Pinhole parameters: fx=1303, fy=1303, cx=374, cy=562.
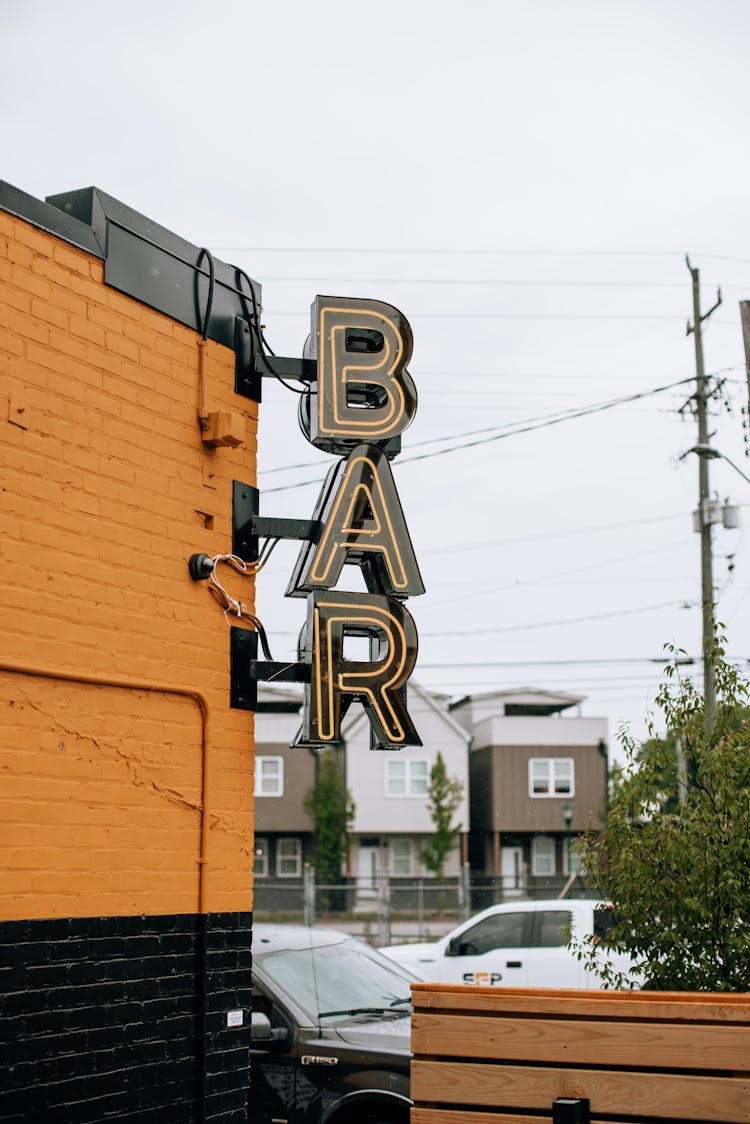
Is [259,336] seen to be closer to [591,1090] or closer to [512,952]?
[591,1090]

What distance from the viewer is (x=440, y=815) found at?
136 feet

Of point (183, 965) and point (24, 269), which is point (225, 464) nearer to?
point (24, 269)

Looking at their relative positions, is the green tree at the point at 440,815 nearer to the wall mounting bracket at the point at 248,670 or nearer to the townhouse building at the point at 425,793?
the townhouse building at the point at 425,793

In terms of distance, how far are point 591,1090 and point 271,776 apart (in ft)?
122

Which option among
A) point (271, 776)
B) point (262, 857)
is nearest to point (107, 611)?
point (271, 776)

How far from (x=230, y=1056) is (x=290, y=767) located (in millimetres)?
36110

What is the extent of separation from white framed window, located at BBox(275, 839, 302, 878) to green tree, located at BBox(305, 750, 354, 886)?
1764 mm

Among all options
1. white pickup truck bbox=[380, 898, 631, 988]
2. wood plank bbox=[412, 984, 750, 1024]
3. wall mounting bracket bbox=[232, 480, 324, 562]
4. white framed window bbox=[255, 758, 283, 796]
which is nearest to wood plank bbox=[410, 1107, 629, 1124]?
wood plank bbox=[412, 984, 750, 1024]

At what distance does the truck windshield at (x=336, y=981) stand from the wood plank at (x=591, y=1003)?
102 inches

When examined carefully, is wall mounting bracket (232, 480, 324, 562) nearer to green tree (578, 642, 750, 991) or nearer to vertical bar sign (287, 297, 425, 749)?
vertical bar sign (287, 297, 425, 749)

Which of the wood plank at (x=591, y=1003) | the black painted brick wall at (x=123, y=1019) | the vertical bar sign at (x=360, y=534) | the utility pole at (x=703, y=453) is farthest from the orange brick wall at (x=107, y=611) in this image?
the utility pole at (x=703, y=453)

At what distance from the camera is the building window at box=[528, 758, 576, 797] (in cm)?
4306

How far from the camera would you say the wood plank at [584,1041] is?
5387mm

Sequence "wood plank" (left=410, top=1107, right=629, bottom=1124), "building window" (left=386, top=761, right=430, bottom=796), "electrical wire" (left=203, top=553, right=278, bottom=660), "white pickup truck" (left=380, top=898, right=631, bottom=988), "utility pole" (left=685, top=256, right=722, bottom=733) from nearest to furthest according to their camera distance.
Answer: "wood plank" (left=410, top=1107, right=629, bottom=1124) → "electrical wire" (left=203, top=553, right=278, bottom=660) → "white pickup truck" (left=380, top=898, right=631, bottom=988) → "utility pole" (left=685, top=256, right=722, bottom=733) → "building window" (left=386, top=761, right=430, bottom=796)
